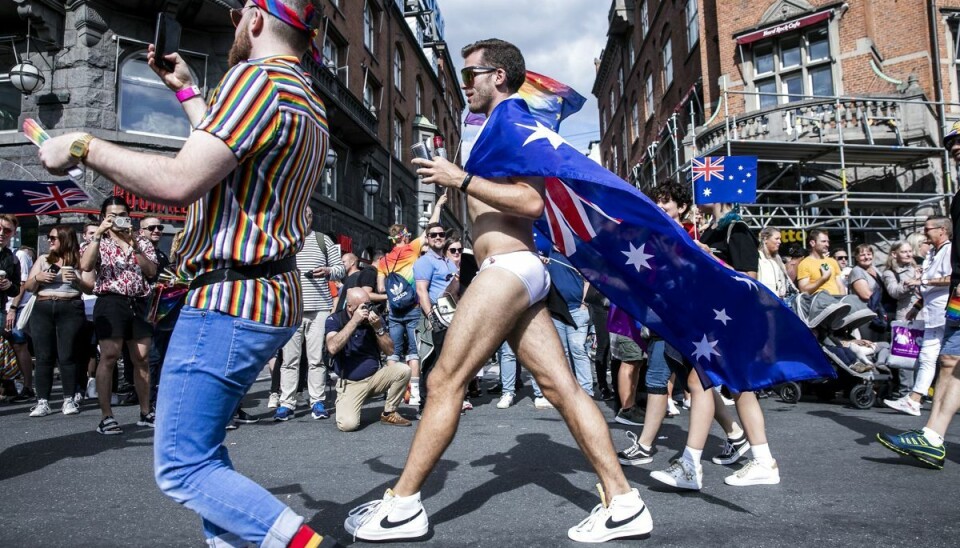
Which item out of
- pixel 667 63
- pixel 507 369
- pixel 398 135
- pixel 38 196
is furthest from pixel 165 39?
pixel 398 135

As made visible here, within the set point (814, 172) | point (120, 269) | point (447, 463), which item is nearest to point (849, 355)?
point (447, 463)

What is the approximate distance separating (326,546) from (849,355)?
24.1ft

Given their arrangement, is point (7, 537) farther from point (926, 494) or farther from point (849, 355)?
point (849, 355)

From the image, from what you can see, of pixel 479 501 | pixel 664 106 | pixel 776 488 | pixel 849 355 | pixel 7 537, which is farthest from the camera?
pixel 664 106

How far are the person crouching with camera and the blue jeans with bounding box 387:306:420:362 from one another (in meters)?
1.40

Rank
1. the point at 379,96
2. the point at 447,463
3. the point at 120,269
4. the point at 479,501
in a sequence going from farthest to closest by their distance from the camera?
the point at 379,96 < the point at 120,269 < the point at 447,463 < the point at 479,501

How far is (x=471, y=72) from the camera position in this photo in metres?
3.17

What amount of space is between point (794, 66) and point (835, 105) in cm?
273

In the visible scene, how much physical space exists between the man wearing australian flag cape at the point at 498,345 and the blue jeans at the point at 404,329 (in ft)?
16.1

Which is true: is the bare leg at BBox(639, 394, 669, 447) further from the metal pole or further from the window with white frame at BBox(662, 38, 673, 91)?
the window with white frame at BBox(662, 38, 673, 91)

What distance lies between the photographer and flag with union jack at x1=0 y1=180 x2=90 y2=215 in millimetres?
11344

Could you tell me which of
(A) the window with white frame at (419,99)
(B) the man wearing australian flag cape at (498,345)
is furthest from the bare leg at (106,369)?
(A) the window with white frame at (419,99)

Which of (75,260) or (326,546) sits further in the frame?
(75,260)

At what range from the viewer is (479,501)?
11.3 feet
